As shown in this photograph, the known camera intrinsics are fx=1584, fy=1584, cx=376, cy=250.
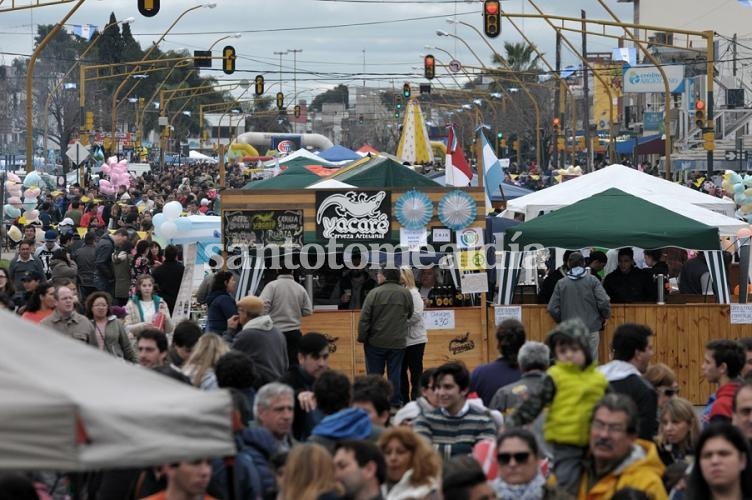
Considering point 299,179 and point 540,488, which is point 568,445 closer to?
point 540,488

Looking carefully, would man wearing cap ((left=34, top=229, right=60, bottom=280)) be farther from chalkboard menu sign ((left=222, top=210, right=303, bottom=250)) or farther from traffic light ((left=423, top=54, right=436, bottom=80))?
traffic light ((left=423, top=54, right=436, bottom=80))

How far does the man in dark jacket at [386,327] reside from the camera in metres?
15.6

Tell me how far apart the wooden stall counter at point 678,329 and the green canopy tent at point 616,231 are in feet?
2.23

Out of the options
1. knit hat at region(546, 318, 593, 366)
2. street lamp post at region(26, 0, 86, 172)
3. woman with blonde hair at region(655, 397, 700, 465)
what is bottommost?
woman with blonde hair at region(655, 397, 700, 465)

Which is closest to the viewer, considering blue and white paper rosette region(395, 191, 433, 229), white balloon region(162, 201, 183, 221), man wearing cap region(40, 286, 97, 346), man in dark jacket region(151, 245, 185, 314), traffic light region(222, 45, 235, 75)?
man wearing cap region(40, 286, 97, 346)

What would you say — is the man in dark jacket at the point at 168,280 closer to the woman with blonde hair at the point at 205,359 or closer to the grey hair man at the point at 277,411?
the woman with blonde hair at the point at 205,359

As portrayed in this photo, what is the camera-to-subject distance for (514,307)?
17.2 metres

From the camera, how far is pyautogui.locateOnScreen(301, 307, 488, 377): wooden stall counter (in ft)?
56.9

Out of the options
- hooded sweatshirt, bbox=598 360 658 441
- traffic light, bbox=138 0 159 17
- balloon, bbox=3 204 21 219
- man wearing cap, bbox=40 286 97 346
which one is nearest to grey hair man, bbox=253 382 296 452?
hooded sweatshirt, bbox=598 360 658 441

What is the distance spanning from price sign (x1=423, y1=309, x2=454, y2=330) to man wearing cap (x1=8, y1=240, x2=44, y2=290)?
5.03 m

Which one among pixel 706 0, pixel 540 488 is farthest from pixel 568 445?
pixel 706 0

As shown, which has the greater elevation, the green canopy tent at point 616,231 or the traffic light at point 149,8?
the traffic light at point 149,8

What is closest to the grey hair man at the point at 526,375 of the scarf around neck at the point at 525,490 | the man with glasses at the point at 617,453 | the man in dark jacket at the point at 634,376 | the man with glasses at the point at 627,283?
the man in dark jacket at the point at 634,376

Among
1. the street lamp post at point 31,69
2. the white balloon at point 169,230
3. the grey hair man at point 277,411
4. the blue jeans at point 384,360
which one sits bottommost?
the blue jeans at point 384,360
